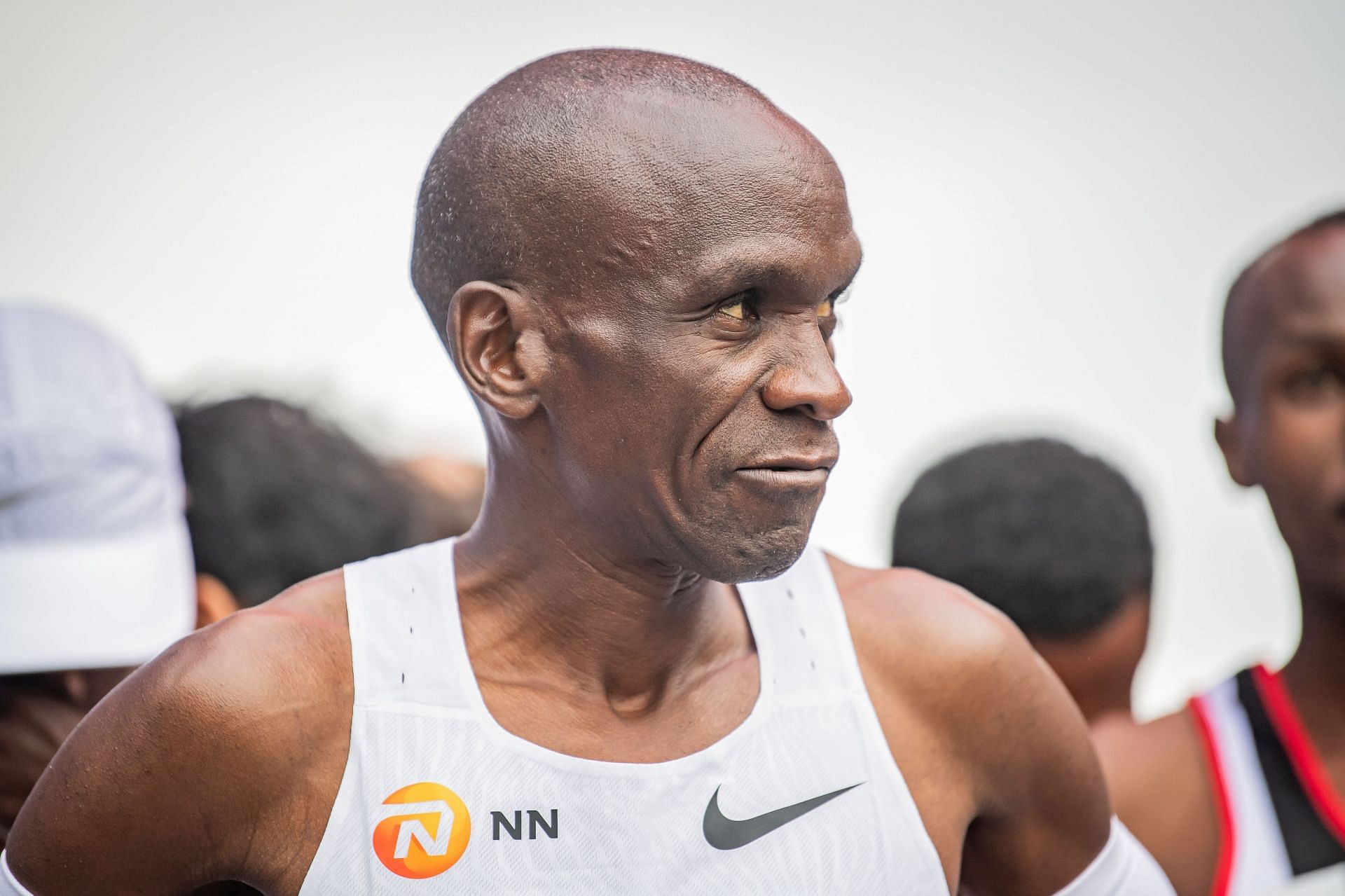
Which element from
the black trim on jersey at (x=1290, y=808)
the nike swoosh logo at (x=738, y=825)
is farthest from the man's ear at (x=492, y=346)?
the black trim on jersey at (x=1290, y=808)

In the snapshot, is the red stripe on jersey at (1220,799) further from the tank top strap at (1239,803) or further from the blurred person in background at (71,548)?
the blurred person in background at (71,548)

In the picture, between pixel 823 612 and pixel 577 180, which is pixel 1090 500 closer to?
pixel 823 612

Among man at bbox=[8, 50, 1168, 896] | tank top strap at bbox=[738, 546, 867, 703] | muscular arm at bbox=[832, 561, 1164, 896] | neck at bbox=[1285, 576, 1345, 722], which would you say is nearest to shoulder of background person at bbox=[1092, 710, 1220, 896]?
neck at bbox=[1285, 576, 1345, 722]

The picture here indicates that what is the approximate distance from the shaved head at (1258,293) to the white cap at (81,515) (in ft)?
6.85

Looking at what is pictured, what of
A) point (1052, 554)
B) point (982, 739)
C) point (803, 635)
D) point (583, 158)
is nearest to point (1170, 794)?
point (1052, 554)

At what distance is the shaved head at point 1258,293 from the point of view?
269 centimetres

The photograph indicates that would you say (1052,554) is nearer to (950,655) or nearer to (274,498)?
(950,655)

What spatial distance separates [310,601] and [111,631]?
82 cm

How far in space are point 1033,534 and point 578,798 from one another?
5.63 feet

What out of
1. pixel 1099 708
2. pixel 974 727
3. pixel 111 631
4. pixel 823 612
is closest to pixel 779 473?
pixel 823 612

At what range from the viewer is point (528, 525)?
1.98m

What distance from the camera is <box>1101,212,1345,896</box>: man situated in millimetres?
2598

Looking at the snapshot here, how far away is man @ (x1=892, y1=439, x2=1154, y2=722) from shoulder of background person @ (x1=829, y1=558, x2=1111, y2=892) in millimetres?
1032

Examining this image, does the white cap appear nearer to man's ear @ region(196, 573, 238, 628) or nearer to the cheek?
man's ear @ region(196, 573, 238, 628)
